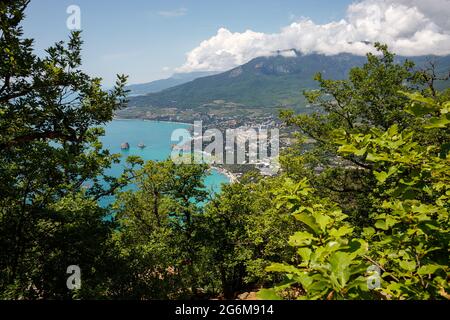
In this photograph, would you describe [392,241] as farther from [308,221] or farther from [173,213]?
[173,213]

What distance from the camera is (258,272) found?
20.0 meters

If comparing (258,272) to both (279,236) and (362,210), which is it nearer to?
(279,236)

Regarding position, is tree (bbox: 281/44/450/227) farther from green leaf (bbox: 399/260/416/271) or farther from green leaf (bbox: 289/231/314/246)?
green leaf (bbox: 289/231/314/246)

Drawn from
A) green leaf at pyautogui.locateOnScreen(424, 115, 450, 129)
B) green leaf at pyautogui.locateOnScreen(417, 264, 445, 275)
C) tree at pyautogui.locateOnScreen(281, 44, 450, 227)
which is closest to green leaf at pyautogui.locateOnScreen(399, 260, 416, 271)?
green leaf at pyautogui.locateOnScreen(417, 264, 445, 275)

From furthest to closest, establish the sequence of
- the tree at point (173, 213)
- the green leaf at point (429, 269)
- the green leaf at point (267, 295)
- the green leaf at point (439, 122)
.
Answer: the tree at point (173, 213) → the green leaf at point (439, 122) → the green leaf at point (429, 269) → the green leaf at point (267, 295)

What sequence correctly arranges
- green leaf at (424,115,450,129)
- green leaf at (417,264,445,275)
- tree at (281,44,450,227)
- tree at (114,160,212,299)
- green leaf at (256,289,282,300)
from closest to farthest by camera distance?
green leaf at (256,289,282,300) < green leaf at (417,264,445,275) < green leaf at (424,115,450,129) < tree at (281,44,450,227) < tree at (114,160,212,299)

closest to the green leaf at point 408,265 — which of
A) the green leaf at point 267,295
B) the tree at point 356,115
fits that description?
the green leaf at point 267,295

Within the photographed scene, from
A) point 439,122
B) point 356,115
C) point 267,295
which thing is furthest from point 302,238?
point 356,115

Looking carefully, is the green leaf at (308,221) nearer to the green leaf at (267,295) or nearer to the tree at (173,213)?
the green leaf at (267,295)

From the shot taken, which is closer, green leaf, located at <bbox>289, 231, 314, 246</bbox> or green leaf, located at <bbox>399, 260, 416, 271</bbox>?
green leaf, located at <bbox>289, 231, 314, 246</bbox>
